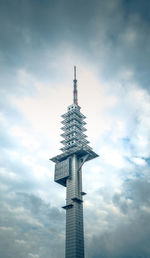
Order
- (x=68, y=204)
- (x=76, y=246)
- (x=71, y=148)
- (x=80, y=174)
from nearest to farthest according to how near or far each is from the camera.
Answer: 1. (x=76, y=246)
2. (x=68, y=204)
3. (x=80, y=174)
4. (x=71, y=148)

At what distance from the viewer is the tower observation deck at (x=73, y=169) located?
13512 centimetres

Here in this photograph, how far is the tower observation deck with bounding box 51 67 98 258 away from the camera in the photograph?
135 metres

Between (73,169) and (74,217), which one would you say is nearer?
(74,217)

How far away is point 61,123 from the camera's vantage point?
646 ft

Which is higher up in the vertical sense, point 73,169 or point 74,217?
point 73,169

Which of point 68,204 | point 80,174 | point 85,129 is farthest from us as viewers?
point 85,129

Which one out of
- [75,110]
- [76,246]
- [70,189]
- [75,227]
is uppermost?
[75,110]

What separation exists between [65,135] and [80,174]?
3919cm

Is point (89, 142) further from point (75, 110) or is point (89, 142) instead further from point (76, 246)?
point (76, 246)

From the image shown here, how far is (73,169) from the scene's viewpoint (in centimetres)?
16112

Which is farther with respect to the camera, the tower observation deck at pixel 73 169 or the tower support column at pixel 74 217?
the tower observation deck at pixel 73 169

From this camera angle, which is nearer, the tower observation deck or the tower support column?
the tower support column

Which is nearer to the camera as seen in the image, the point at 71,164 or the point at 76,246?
the point at 76,246

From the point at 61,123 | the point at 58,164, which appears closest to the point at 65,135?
the point at 61,123
